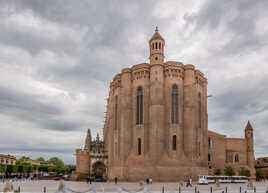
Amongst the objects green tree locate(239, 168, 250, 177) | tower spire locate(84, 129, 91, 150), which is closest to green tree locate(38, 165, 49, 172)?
tower spire locate(84, 129, 91, 150)

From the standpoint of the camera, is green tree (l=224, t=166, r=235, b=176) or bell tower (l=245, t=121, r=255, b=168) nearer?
green tree (l=224, t=166, r=235, b=176)

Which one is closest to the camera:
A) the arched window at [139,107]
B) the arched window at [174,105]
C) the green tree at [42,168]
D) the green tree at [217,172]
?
the arched window at [174,105]

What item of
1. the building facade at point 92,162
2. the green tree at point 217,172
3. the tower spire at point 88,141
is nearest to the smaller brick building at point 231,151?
the green tree at point 217,172

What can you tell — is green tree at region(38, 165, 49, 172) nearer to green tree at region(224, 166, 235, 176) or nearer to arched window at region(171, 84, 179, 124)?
green tree at region(224, 166, 235, 176)

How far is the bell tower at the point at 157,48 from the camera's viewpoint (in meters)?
61.2

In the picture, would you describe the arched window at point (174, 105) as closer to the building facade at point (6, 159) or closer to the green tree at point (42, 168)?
the green tree at point (42, 168)

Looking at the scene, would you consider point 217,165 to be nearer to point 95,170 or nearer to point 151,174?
point 151,174

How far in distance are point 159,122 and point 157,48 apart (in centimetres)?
1645

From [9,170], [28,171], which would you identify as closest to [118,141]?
[9,170]

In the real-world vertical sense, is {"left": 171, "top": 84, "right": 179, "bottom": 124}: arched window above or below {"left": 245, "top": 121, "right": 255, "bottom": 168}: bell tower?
above

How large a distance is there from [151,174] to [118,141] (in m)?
10.7

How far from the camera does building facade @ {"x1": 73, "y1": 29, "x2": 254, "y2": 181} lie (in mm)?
54312

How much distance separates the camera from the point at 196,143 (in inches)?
2245

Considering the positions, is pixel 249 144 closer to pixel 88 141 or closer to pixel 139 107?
pixel 139 107
